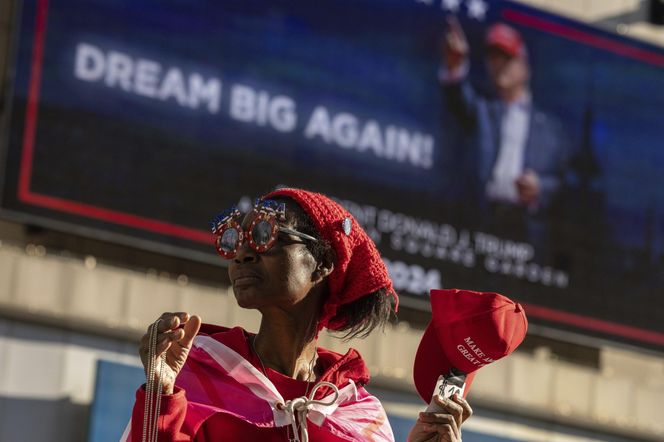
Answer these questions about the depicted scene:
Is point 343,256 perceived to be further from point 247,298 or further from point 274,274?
point 247,298

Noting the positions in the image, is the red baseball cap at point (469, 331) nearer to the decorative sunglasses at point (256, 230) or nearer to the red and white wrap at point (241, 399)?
the red and white wrap at point (241, 399)

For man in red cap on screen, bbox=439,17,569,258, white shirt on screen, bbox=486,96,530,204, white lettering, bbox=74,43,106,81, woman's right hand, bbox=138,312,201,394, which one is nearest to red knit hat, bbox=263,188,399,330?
woman's right hand, bbox=138,312,201,394

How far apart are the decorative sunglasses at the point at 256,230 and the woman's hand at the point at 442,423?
24.4 inches

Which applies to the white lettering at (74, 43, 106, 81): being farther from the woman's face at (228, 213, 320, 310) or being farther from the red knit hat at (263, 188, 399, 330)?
the woman's face at (228, 213, 320, 310)

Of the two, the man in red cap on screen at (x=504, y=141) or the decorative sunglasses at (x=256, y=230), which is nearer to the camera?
the decorative sunglasses at (x=256, y=230)

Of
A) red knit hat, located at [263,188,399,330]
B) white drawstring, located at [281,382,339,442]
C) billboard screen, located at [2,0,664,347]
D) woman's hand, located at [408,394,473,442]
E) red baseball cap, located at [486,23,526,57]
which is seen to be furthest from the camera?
red baseball cap, located at [486,23,526,57]

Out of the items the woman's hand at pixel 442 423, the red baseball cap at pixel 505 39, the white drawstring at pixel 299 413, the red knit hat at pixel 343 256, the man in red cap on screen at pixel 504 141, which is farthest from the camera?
the red baseball cap at pixel 505 39

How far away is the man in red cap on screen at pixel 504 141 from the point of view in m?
15.1

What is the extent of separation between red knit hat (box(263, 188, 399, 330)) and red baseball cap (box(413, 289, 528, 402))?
12.1 inches

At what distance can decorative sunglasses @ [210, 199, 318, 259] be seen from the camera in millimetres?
5125

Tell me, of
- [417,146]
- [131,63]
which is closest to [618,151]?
[417,146]

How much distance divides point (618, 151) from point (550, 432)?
239 centimetres

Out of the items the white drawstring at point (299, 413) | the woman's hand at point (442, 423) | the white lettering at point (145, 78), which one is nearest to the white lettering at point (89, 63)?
the white lettering at point (145, 78)

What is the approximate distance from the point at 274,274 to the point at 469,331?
0.55 metres
